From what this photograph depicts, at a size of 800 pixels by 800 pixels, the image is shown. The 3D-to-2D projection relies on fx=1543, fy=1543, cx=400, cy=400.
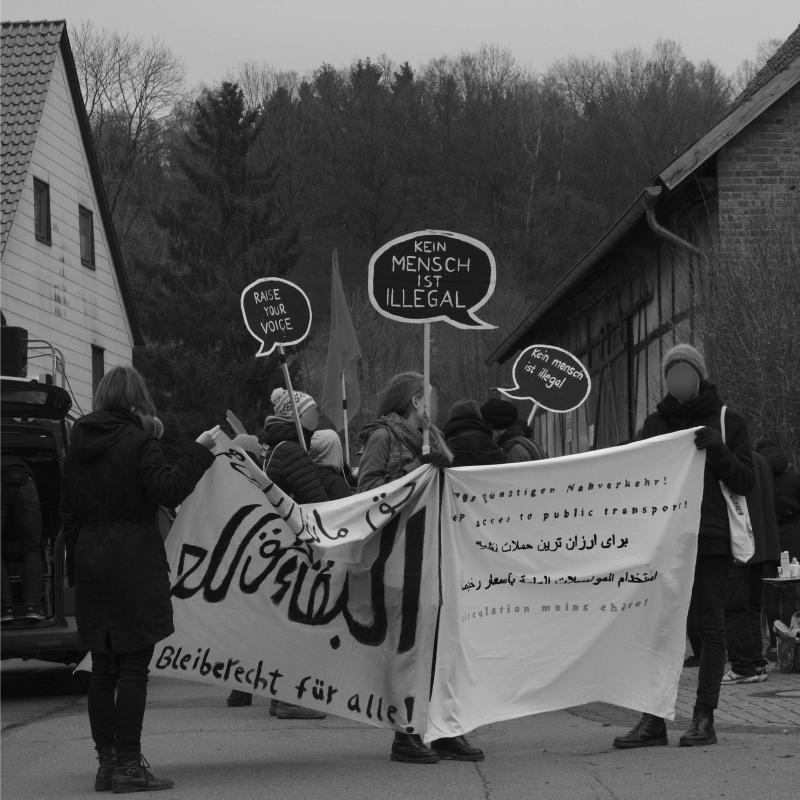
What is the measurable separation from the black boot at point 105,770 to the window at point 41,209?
72.8 ft

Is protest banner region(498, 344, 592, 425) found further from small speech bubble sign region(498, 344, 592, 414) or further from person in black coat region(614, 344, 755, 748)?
person in black coat region(614, 344, 755, 748)

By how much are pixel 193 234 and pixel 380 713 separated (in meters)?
46.2

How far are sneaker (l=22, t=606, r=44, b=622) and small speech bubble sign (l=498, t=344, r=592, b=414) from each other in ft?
19.9

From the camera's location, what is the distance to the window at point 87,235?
3081cm

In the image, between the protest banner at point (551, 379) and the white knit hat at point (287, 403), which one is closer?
the white knit hat at point (287, 403)

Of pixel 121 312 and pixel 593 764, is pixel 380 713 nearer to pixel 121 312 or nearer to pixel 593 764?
pixel 593 764

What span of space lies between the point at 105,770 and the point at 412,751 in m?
1.36

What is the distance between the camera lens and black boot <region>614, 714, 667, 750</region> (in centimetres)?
704

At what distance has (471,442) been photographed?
9086 mm

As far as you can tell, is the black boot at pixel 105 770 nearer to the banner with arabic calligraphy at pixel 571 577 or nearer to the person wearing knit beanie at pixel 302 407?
the banner with arabic calligraphy at pixel 571 577

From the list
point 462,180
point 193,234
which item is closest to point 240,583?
point 193,234

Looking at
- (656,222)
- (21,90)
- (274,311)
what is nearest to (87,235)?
(21,90)

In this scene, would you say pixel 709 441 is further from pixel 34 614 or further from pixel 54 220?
pixel 54 220

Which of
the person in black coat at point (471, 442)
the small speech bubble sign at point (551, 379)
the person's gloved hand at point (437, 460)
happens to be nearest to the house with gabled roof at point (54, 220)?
the small speech bubble sign at point (551, 379)
